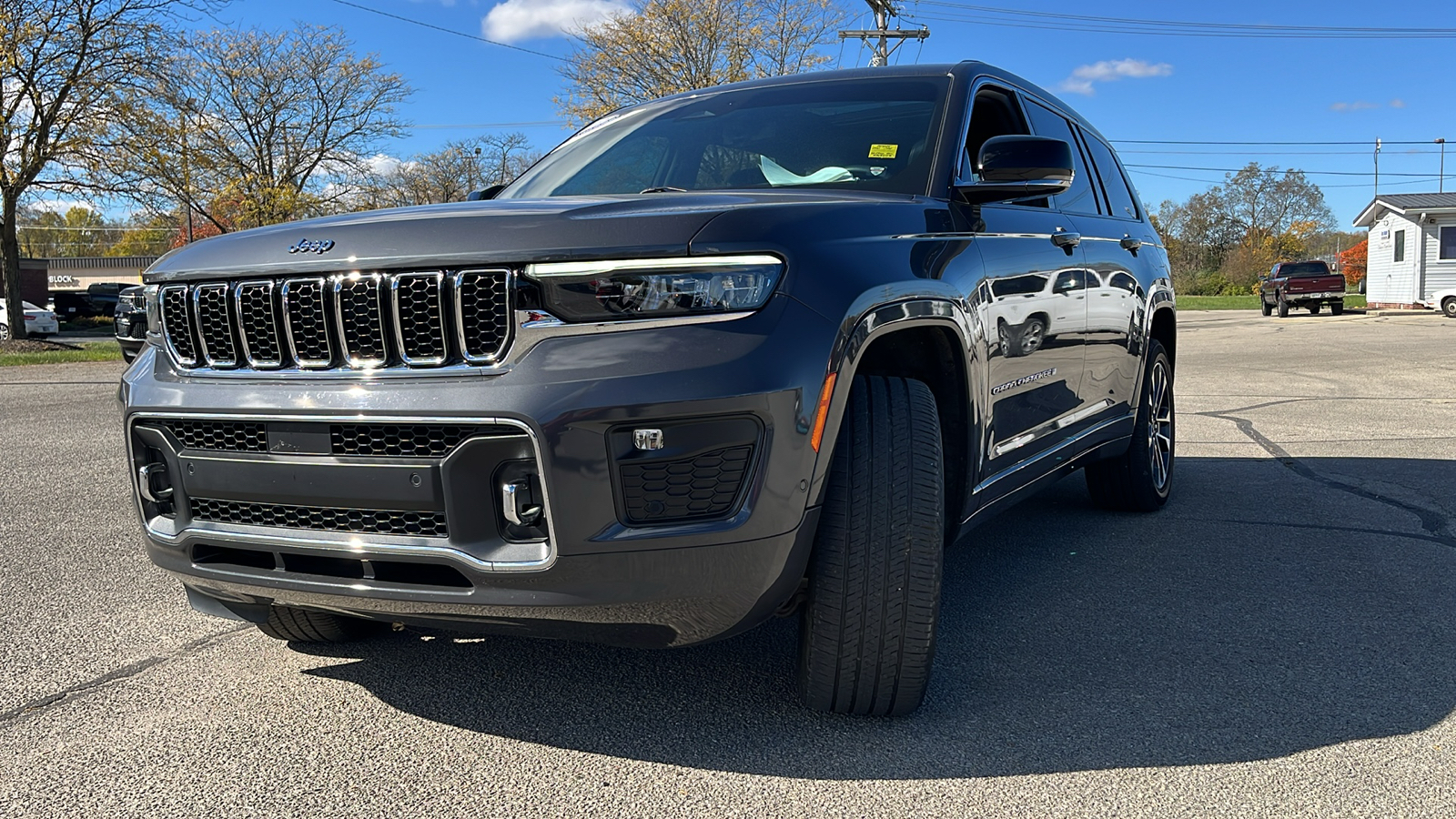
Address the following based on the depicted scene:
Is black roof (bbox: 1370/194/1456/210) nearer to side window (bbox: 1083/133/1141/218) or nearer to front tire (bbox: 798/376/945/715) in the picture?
side window (bbox: 1083/133/1141/218)

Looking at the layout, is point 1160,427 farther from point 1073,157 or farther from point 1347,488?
point 1073,157

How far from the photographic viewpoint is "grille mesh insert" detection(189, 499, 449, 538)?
2.42 meters

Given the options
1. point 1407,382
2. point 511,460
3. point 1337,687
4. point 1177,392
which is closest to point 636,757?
point 511,460

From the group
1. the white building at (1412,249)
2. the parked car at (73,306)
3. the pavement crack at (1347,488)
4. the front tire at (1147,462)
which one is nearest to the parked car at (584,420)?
the front tire at (1147,462)

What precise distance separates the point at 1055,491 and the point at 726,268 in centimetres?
414

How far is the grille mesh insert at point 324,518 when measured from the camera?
242 cm

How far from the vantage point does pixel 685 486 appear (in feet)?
7.70

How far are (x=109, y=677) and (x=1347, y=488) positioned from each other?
5584mm

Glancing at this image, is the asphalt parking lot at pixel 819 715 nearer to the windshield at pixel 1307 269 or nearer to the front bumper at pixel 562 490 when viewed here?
the front bumper at pixel 562 490

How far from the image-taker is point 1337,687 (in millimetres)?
3068

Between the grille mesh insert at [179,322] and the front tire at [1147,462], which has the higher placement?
the grille mesh insert at [179,322]

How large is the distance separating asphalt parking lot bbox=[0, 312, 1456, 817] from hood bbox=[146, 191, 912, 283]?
3.65ft

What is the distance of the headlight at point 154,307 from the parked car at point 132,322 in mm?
137

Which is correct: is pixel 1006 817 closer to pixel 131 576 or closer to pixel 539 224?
pixel 539 224
